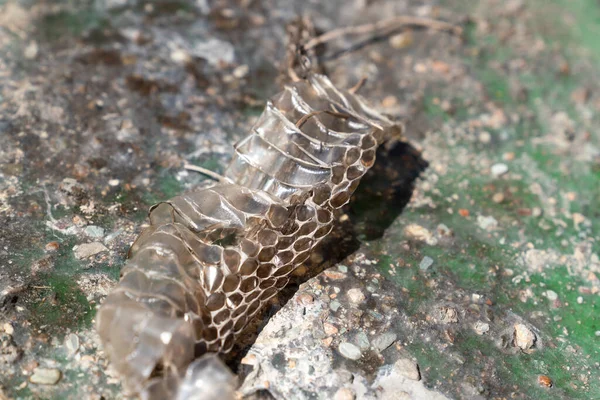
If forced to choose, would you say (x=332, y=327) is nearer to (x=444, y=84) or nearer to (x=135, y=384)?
(x=135, y=384)

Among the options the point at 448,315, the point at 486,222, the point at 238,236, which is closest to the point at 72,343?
the point at 238,236

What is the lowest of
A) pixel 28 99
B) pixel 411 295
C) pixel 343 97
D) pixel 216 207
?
pixel 28 99

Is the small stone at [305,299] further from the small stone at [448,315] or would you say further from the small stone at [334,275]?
the small stone at [448,315]

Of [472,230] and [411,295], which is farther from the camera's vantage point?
[472,230]

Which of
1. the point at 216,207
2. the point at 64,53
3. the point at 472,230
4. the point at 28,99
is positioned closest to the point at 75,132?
the point at 28,99

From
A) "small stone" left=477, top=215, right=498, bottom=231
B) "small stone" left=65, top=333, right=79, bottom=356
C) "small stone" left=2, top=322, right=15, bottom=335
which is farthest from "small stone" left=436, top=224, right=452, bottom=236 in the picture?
"small stone" left=2, top=322, right=15, bottom=335

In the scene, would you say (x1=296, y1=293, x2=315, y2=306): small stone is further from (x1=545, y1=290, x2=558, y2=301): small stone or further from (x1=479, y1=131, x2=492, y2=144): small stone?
(x1=479, y1=131, x2=492, y2=144): small stone

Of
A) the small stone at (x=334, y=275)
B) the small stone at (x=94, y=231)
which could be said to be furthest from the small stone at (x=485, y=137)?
the small stone at (x=94, y=231)

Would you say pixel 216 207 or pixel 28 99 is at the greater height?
pixel 216 207
